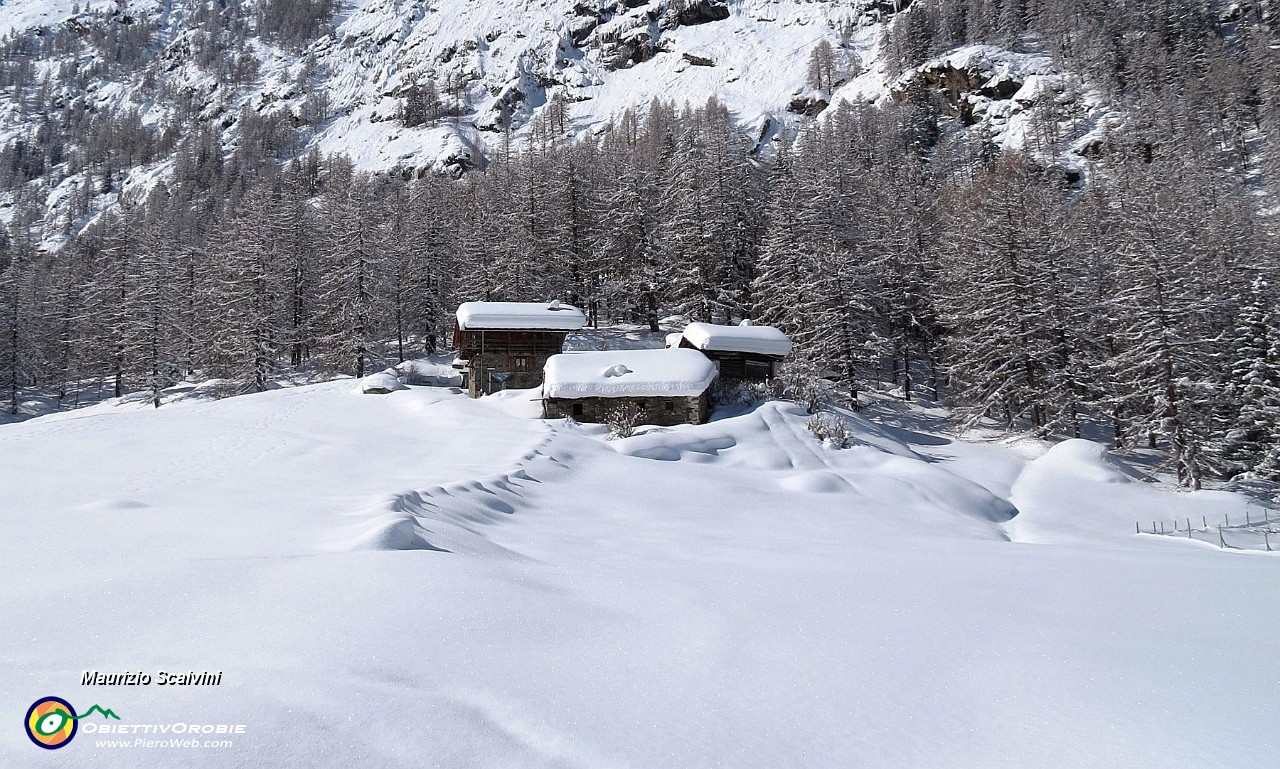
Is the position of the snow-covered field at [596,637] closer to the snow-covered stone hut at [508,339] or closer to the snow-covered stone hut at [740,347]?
the snow-covered stone hut at [740,347]

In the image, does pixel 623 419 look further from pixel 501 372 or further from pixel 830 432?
pixel 501 372

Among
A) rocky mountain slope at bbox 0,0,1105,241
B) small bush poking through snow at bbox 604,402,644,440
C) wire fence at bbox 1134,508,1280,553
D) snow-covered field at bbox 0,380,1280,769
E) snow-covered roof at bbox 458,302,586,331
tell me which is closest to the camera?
snow-covered field at bbox 0,380,1280,769

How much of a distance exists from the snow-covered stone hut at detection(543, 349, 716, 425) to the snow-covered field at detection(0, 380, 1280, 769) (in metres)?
15.7

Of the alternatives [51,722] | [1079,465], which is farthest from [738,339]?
[51,722]

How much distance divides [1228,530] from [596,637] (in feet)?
82.7

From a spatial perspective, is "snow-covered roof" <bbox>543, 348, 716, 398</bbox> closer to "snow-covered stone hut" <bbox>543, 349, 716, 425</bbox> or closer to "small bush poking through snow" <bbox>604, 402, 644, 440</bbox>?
"snow-covered stone hut" <bbox>543, 349, 716, 425</bbox>

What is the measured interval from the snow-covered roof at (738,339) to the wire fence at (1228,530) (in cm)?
1676

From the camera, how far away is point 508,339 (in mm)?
34969

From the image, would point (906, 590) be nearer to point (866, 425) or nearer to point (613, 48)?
point (866, 425)

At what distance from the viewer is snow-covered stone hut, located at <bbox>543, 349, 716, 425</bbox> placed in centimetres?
2680

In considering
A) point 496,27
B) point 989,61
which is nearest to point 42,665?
point 989,61

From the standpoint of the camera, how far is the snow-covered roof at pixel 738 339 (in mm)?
30969

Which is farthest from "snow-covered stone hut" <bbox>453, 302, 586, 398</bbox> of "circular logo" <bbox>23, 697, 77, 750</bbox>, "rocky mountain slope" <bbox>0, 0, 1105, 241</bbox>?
"rocky mountain slope" <bbox>0, 0, 1105, 241</bbox>

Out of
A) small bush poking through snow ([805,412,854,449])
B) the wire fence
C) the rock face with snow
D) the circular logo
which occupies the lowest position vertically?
the wire fence
